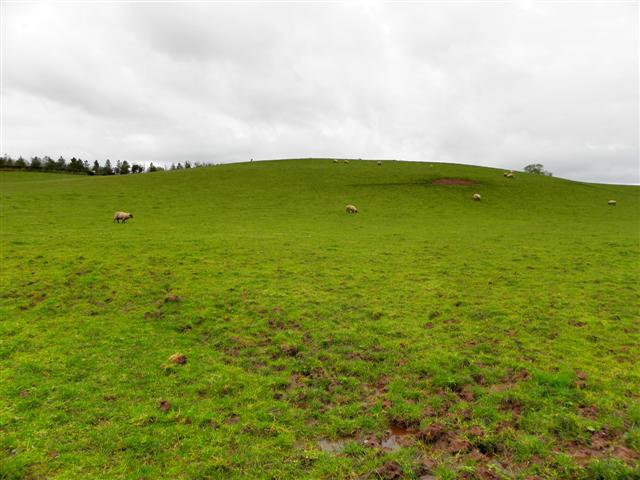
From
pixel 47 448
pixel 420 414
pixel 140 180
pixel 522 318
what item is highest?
pixel 140 180

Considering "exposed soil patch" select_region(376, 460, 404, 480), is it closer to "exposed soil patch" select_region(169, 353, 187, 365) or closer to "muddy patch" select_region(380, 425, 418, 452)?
"muddy patch" select_region(380, 425, 418, 452)

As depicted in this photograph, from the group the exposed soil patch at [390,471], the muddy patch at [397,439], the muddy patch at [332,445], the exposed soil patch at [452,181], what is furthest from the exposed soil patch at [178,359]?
the exposed soil patch at [452,181]

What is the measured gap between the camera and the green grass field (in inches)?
256

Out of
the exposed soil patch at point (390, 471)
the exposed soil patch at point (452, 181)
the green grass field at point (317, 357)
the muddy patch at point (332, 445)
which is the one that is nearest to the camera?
the exposed soil patch at point (390, 471)

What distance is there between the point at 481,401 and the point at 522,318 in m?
5.65

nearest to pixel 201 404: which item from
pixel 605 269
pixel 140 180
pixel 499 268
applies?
pixel 499 268

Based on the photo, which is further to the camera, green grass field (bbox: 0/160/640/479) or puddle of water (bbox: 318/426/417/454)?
puddle of water (bbox: 318/426/417/454)

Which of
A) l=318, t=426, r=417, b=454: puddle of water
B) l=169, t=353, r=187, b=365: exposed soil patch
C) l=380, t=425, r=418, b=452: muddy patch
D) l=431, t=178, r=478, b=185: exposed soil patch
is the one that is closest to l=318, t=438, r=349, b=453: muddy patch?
l=318, t=426, r=417, b=454: puddle of water

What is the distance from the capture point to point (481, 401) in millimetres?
7941

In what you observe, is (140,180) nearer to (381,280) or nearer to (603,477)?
(381,280)

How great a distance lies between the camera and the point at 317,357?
1013 centimetres

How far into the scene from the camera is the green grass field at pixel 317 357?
21.4 ft

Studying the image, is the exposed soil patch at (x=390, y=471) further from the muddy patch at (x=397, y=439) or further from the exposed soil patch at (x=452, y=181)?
the exposed soil patch at (x=452, y=181)

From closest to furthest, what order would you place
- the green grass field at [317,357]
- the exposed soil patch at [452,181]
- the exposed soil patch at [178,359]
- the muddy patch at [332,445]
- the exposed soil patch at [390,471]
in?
the exposed soil patch at [390,471], the green grass field at [317,357], the muddy patch at [332,445], the exposed soil patch at [178,359], the exposed soil patch at [452,181]
